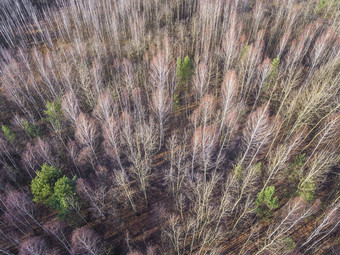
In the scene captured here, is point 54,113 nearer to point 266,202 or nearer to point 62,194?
point 62,194

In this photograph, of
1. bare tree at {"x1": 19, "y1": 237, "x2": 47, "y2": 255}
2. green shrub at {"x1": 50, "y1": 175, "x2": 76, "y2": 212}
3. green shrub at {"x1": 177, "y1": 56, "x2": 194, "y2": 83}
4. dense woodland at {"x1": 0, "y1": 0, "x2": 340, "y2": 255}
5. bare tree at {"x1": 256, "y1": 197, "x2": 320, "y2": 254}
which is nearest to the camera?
bare tree at {"x1": 256, "y1": 197, "x2": 320, "y2": 254}

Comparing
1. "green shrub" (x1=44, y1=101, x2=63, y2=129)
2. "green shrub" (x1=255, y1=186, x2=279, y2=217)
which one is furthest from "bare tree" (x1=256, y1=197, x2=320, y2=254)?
"green shrub" (x1=44, y1=101, x2=63, y2=129)

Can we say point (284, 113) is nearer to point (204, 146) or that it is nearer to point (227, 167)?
point (227, 167)

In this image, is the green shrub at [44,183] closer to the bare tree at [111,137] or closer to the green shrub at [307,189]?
the bare tree at [111,137]

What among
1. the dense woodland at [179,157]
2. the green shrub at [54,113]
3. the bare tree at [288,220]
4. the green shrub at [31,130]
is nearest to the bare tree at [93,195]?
the dense woodland at [179,157]

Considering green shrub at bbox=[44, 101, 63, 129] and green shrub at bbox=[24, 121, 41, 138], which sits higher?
green shrub at bbox=[44, 101, 63, 129]

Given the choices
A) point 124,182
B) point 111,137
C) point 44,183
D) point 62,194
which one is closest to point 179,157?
point 124,182

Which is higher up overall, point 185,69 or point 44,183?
point 185,69

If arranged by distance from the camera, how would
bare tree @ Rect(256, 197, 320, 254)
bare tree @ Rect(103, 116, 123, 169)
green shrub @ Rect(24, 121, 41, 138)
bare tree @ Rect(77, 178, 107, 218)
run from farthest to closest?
1. green shrub @ Rect(24, 121, 41, 138)
2. bare tree @ Rect(103, 116, 123, 169)
3. bare tree @ Rect(77, 178, 107, 218)
4. bare tree @ Rect(256, 197, 320, 254)

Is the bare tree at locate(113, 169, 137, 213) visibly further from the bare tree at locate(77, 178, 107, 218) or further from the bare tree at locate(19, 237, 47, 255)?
the bare tree at locate(19, 237, 47, 255)
